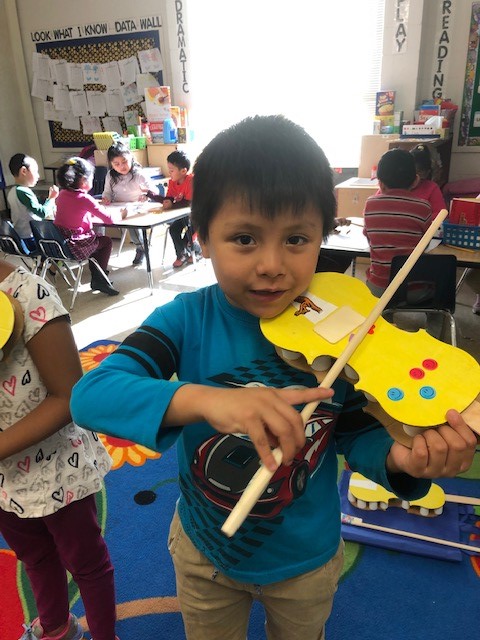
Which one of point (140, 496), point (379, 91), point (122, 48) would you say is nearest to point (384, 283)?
point (140, 496)

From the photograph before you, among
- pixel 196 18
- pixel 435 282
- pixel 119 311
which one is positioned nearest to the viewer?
pixel 435 282

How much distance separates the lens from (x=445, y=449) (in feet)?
1.86

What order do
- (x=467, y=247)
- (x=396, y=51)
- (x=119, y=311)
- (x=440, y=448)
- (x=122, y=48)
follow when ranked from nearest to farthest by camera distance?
(x=440, y=448) → (x=467, y=247) → (x=119, y=311) → (x=396, y=51) → (x=122, y=48)

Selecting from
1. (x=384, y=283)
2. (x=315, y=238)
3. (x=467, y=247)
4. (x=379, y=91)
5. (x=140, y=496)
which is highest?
(x=379, y=91)

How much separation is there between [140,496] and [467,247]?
7.11 ft

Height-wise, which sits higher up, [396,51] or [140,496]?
[396,51]

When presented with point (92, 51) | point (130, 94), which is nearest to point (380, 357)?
point (130, 94)

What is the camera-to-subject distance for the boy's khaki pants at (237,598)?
80cm

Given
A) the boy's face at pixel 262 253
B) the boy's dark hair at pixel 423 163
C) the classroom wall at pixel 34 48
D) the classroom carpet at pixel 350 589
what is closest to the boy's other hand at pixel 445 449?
the boy's face at pixel 262 253

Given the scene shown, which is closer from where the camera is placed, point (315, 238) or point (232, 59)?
point (315, 238)

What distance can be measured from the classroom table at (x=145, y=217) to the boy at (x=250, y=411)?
309 centimetres

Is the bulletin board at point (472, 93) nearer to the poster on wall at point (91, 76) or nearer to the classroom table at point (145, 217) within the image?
the classroom table at point (145, 217)

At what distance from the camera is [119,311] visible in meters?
3.92

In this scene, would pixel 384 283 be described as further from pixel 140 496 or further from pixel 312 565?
pixel 312 565
